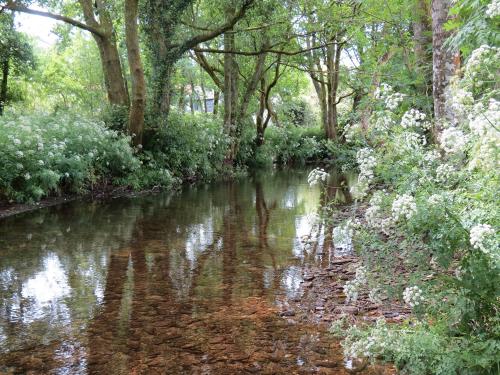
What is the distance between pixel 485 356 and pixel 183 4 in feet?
46.1

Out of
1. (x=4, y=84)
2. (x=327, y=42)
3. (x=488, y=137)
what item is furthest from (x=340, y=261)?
(x=4, y=84)

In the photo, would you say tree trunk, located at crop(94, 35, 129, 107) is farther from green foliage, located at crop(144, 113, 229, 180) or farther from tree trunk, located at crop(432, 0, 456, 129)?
tree trunk, located at crop(432, 0, 456, 129)

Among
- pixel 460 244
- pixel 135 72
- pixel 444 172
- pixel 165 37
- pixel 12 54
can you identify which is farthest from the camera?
pixel 12 54

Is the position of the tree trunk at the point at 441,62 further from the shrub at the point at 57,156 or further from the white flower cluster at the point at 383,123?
the shrub at the point at 57,156

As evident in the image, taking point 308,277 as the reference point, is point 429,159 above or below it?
above

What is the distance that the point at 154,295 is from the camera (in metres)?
5.42

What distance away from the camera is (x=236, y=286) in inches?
226

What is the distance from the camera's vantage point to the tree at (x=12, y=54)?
20.1 m

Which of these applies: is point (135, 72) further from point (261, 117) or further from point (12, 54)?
point (261, 117)

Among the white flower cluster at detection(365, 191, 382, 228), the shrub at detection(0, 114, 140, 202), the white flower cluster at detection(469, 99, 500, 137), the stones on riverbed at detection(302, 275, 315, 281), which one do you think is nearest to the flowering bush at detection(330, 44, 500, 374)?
the white flower cluster at detection(469, 99, 500, 137)

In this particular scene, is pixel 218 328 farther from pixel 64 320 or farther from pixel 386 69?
pixel 386 69

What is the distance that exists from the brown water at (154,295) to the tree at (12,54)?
13.3m

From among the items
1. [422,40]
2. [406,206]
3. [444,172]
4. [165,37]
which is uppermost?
[165,37]

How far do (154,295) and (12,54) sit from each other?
1949 cm
